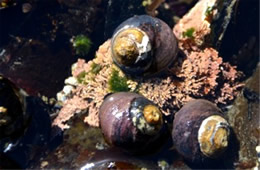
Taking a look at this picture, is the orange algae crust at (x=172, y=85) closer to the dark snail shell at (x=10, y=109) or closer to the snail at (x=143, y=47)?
the snail at (x=143, y=47)

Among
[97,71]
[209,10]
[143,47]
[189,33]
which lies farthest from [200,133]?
[209,10]

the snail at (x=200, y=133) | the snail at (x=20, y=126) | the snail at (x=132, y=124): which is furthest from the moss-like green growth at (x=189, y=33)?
the snail at (x=20, y=126)

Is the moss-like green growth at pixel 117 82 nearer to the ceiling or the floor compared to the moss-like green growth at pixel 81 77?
nearer to the floor

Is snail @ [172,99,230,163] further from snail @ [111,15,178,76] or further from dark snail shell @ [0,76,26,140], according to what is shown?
dark snail shell @ [0,76,26,140]

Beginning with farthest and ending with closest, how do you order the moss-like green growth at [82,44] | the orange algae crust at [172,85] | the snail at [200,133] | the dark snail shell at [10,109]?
the moss-like green growth at [82,44], the orange algae crust at [172,85], the snail at [200,133], the dark snail shell at [10,109]

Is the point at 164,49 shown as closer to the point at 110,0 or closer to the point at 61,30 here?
the point at 110,0

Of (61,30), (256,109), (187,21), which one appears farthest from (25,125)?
(256,109)

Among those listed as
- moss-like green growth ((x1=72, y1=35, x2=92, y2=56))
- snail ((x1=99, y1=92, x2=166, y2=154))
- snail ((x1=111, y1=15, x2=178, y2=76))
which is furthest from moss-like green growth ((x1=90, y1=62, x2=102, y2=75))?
snail ((x1=99, y1=92, x2=166, y2=154))
